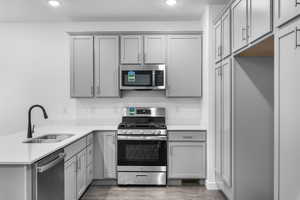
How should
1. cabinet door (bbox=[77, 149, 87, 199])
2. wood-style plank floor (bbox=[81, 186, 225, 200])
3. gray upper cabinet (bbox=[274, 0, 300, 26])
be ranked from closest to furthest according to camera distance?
gray upper cabinet (bbox=[274, 0, 300, 26]) < cabinet door (bbox=[77, 149, 87, 199]) < wood-style plank floor (bbox=[81, 186, 225, 200])

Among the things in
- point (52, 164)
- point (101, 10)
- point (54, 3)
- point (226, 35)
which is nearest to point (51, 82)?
point (54, 3)

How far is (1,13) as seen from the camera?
409 cm

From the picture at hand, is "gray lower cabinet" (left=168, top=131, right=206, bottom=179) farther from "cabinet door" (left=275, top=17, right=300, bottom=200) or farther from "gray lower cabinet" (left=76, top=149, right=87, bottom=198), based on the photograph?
"cabinet door" (left=275, top=17, right=300, bottom=200)

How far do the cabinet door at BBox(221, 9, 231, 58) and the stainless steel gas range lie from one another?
145 centimetres

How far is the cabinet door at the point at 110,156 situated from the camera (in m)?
3.87

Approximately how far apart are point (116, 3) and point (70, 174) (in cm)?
240

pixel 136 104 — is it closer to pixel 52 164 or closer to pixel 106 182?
pixel 106 182

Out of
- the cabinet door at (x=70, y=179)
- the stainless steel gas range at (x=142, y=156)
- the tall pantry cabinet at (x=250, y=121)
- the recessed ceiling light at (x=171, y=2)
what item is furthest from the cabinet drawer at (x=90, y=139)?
the recessed ceiling light at (x=171, y=2)

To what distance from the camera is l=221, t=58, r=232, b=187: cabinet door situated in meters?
2.77

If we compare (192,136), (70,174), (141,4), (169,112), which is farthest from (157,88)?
(70,174)

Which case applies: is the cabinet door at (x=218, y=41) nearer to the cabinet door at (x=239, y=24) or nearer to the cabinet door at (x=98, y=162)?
the cabinet door at (x=239, y=24)

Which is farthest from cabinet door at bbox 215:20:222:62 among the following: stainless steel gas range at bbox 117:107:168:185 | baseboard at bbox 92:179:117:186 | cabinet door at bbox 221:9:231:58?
baseboard at bbox 92:179:117:186

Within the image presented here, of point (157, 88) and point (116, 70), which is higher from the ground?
point (116, 70)

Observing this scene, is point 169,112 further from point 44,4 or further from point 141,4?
point 44,4
